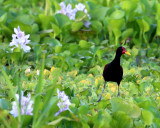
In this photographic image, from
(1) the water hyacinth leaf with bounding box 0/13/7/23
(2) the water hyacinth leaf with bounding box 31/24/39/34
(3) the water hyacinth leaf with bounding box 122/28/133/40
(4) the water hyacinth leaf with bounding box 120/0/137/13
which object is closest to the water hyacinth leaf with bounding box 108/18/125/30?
(3) the water hyacinth leaf with bounding box 122/28/133/40

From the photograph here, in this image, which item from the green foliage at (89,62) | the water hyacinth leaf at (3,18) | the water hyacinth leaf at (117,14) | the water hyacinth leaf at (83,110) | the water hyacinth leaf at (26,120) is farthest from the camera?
the water hyacinth leaf at (117,14)

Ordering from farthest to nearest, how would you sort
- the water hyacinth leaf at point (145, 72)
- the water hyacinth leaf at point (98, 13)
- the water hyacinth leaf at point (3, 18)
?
1. the water hyacinth leaf at point (98, 13)
2. the water hyacinth leaf at point (3, 18)
3. the water hyacinth leaf at point (145, 72)

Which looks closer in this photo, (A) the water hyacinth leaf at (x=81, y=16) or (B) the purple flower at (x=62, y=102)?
(B) the purple flower at (x=62, y=102)

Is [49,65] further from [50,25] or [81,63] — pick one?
[50,25]

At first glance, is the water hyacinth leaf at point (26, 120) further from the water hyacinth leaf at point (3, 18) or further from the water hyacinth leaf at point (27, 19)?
the water hyacinth leaf at point (27, 19)

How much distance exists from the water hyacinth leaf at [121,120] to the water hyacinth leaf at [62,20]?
313 cm

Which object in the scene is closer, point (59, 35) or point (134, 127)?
point (134, 127)

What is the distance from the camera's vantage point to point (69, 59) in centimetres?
507

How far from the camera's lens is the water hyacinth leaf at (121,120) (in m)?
2.87

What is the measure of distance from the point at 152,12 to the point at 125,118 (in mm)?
4341

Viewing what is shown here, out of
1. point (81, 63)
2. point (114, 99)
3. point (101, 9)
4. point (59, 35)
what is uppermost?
point (101, 9)

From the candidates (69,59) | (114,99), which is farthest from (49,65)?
(114,99)

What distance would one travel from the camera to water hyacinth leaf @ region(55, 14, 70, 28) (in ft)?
19.0

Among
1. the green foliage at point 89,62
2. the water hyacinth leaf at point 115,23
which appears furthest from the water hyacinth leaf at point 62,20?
the water hyacinth leaf at point 115,23
